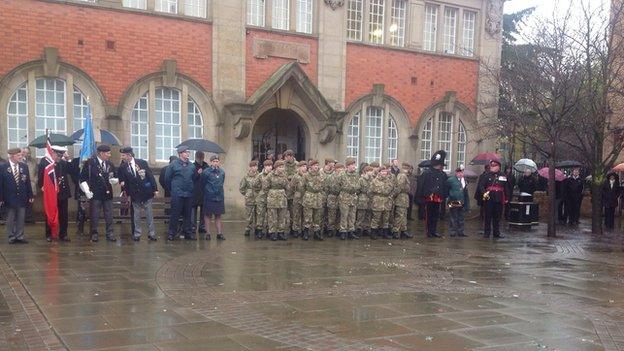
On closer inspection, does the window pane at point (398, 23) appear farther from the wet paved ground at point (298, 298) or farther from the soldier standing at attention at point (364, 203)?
the wet paved ground at point (298, 298)

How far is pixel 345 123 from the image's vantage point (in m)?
20.0

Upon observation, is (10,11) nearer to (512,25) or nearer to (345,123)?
(345,123)

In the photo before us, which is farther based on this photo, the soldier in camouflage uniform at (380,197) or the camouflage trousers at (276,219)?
the soldier in camouflage uniform at (380,197)

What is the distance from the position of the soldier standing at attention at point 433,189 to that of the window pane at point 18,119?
10.1 m

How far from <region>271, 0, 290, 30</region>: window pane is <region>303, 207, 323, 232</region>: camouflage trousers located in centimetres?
742

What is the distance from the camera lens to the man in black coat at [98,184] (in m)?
11.9

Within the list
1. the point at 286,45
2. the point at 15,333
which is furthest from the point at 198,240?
the point at 286,45

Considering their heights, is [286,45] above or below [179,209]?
above

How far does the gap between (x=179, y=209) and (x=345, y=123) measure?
874 cm

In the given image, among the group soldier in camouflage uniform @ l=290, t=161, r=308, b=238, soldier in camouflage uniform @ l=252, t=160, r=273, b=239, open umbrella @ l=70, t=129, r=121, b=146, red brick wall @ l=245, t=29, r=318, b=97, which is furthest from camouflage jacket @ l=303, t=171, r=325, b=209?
red brick wall @ l=245, t=29, r=318, b=97

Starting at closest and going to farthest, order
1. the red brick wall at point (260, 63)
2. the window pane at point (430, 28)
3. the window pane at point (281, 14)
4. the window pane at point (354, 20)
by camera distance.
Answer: the red brick wall at point (260, 63) < the window pane at point (281, 14) < the window pane at point (354, 20) < the window pane at point (430, 28)

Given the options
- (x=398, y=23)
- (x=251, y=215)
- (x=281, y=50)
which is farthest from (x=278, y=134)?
(x=251, y=215)

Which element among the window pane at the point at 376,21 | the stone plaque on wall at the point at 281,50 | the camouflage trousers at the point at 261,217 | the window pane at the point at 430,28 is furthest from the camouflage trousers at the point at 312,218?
the window pane at the point at 430,28

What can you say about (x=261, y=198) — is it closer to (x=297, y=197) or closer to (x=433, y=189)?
(x=297, y=197)
